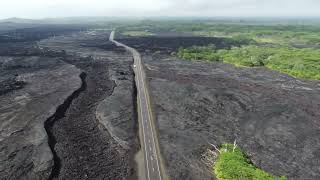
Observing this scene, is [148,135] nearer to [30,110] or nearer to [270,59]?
[30,110]

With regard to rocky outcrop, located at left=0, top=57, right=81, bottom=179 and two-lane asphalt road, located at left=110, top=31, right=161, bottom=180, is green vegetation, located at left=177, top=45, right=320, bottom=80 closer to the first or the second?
two-lane asphalt road, located at left=110, top=31, right=161, bottom=180

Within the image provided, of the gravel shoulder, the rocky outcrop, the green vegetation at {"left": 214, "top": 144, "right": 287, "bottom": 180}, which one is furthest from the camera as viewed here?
the gravel shoulder

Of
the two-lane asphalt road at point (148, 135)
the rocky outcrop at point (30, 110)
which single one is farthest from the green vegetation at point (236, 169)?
the rocky outcrop at point (30, 110)

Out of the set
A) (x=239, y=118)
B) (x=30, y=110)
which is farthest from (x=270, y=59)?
(x=30, y=110)

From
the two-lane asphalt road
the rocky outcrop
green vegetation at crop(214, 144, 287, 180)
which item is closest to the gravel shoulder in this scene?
the two-lane asphalt road

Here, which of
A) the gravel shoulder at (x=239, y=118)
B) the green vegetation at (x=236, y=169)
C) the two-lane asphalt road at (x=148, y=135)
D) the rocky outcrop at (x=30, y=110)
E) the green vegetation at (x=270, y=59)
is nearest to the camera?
the green vegetation at (x=236, y=169)

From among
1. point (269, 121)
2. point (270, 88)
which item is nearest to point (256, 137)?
point (269, 121)

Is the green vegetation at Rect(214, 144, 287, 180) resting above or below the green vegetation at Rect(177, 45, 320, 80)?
above

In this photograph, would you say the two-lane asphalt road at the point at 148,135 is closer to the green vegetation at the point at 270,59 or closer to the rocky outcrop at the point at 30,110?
the rocky outcrop at the point at 30,110
